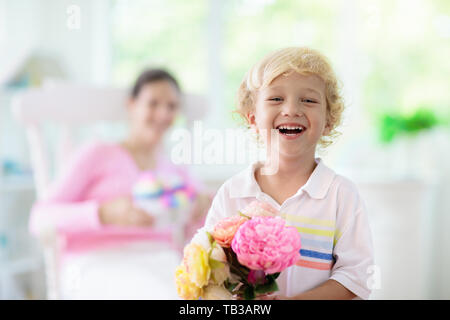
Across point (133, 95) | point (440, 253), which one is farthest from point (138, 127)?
point (440, 253)

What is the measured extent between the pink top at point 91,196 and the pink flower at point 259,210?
0.73m

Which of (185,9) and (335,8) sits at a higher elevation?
(185,9)

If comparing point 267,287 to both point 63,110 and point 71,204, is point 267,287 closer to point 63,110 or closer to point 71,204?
point 71,204

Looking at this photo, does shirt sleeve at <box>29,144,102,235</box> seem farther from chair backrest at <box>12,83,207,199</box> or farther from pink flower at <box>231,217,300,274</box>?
pink flower at <box>231,217,300,274</box>

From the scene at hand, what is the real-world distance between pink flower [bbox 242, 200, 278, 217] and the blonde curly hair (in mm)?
81

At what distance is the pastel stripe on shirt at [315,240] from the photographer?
1.37 feet

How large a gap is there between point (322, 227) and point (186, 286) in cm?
14

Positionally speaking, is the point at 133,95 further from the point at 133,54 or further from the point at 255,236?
the point at 255,236

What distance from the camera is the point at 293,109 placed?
40 centimetres

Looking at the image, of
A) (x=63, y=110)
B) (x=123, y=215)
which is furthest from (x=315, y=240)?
(x=63, y=110)

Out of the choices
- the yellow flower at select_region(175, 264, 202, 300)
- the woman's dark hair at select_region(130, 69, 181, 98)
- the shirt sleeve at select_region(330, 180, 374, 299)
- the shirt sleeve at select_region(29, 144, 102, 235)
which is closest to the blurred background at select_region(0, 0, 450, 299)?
the woman's dark hair at select_region(130, 69, 181, 98)

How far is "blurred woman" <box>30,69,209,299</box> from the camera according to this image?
1050 mm

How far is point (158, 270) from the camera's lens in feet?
2.69

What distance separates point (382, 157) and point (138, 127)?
108 centimetres
